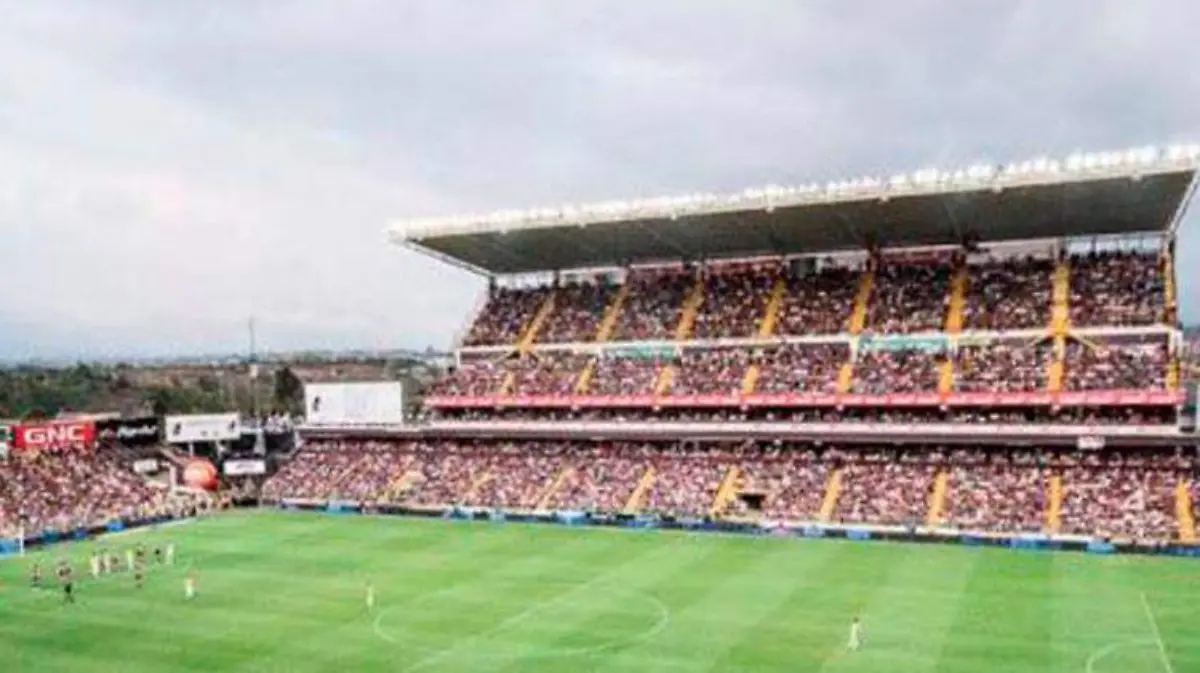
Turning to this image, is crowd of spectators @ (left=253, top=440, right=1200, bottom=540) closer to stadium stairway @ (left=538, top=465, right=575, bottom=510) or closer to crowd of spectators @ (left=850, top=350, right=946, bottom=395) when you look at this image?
stadium stairway @ (left=538, top=465, right=575, bottom=510)

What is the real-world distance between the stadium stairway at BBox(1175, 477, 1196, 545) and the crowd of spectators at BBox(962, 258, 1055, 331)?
11.4 m

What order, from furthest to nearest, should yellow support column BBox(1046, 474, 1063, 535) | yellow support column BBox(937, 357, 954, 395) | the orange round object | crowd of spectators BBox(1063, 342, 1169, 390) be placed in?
the orange round object
yellow support column BBox(937, 357, 954, 395)
crowd of spectators BBox(1063, 342, 1169, 390)
yellow support column BBox(1046, 474, 1063, 535)

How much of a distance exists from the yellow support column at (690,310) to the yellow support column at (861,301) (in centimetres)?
965

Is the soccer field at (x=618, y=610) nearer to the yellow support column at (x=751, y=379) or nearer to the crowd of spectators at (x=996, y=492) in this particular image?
the crowd of spectators at (x=996, y=492)

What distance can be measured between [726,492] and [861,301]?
14.9m

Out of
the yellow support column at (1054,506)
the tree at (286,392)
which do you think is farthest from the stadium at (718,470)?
the tree at (286,392)

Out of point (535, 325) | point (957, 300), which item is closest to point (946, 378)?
point (957, 300)

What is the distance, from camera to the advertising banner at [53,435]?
59469 mm

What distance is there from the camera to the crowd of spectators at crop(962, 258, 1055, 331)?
2196 inches

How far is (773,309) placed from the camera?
206 ft

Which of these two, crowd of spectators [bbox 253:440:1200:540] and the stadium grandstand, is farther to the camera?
the stadium grandstand

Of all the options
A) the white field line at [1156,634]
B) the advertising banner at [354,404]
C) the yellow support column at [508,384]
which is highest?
the yellow support column at [508,384]

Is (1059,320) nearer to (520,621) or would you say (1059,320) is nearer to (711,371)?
(711,371)

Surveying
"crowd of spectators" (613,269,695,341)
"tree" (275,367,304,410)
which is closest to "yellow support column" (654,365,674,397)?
"crowd of spectators" (613,269,695,341)
